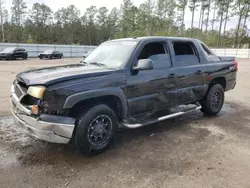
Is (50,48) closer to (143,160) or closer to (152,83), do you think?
(152,83)

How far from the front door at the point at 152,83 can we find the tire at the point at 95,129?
0.45m

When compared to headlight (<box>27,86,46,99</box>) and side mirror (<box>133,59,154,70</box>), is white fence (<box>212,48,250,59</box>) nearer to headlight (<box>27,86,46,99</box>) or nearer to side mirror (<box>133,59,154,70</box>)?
side mirror (<box>133,59,154,70</box>)

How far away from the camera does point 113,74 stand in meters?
3.60

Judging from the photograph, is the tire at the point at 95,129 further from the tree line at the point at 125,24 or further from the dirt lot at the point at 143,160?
the tree line at the point at 125,24

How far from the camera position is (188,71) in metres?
4.79

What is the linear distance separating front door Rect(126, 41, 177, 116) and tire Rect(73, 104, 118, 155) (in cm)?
45

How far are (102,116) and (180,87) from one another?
1.92 m

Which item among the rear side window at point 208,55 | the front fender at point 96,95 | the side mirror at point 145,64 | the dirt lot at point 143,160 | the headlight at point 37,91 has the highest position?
the rear side window at point 208,55

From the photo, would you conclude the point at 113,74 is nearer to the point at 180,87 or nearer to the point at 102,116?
the point at 102,116

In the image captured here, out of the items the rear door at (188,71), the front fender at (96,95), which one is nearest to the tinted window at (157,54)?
the rear door at (188,71)

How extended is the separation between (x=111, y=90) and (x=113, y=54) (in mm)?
997

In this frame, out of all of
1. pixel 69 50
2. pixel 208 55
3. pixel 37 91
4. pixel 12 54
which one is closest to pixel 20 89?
pixel 37 91

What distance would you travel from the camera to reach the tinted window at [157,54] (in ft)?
13.8

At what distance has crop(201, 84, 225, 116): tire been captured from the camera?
5.53 meters
